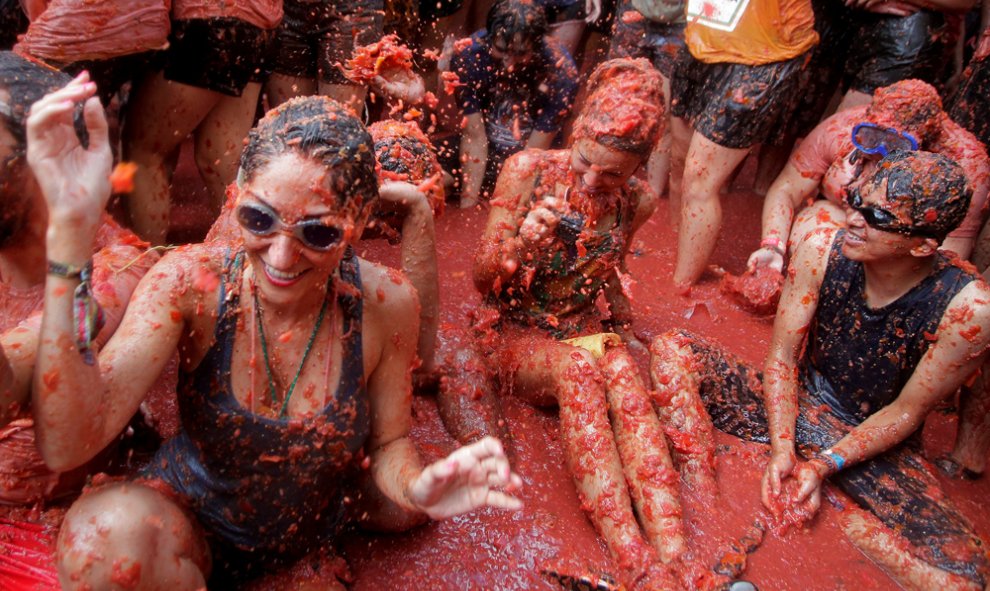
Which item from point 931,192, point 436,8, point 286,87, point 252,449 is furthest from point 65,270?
point 436,8

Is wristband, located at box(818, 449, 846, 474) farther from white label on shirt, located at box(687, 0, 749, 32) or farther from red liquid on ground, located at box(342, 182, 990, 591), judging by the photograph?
white label on shirt, located at box(687, 0, 749, 32)

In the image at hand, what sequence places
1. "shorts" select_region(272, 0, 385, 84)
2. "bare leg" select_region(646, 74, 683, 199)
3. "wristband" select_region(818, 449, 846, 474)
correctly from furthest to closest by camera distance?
"bare leg" select_region(646, 74, 683, 199)
"shorts" select_region(272, 0, 385, 84)
"wristband" select_region(818, 449, 846, 474)

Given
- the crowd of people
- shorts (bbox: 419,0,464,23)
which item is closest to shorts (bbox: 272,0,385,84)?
the crowd of people

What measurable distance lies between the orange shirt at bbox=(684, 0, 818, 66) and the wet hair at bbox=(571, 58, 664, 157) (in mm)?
1339

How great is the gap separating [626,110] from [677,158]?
2184mm

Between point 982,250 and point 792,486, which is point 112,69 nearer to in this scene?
point 792,486

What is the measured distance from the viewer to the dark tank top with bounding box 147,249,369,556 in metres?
1.96

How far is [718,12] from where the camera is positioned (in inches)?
165

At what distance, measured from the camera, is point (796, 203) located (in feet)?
14.4

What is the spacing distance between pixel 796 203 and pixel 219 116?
10.7 ft

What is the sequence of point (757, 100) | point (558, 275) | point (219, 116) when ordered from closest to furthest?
point (558, 275)
point (219, 116)
point (757, 100)

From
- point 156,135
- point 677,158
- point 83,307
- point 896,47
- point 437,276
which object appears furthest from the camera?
point 677,158

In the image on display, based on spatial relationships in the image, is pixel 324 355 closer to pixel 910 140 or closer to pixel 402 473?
pixel 402 473

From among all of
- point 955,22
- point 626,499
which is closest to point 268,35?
point 626,499
